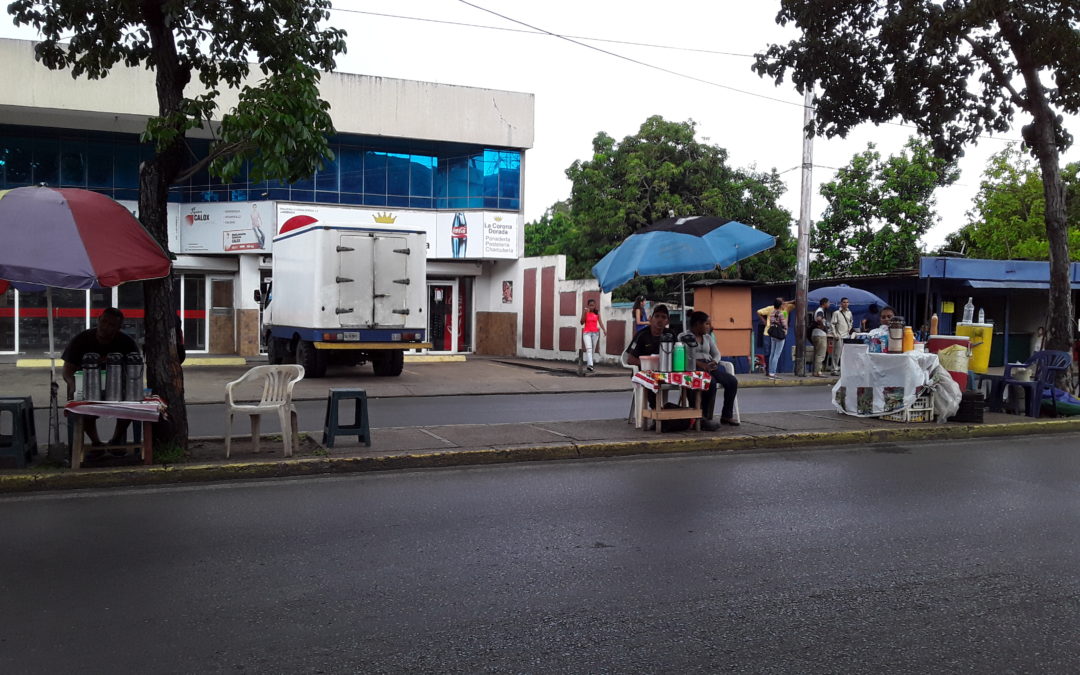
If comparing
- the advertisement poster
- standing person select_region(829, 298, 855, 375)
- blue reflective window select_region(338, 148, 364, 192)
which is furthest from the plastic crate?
blue reflective window select_region(338, 148, 364, 192)

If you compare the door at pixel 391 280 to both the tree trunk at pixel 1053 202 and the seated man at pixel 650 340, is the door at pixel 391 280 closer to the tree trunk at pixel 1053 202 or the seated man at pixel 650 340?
the seated man at pixel 650 340

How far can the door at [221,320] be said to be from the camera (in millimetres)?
26172

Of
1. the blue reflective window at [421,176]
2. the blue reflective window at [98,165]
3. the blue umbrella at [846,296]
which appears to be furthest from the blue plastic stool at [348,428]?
the blue reflective window at [98,165]

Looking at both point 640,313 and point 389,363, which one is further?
point 640,313

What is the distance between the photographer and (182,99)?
28.3 ft

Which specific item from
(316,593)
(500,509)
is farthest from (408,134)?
(316,593)

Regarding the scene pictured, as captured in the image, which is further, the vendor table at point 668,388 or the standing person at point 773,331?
the standing person at point 773,331

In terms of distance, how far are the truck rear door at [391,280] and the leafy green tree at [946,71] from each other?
760 cm

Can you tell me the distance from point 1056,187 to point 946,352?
335 cm

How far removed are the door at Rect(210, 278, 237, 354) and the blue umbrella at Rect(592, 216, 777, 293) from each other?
1813 cm

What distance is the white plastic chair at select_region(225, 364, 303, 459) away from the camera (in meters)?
8.70

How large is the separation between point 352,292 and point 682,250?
911 centimetres

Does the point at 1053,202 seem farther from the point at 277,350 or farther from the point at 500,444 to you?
the point at 277,350

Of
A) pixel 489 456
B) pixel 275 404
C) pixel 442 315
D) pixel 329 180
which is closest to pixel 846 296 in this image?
pixel 442 315
